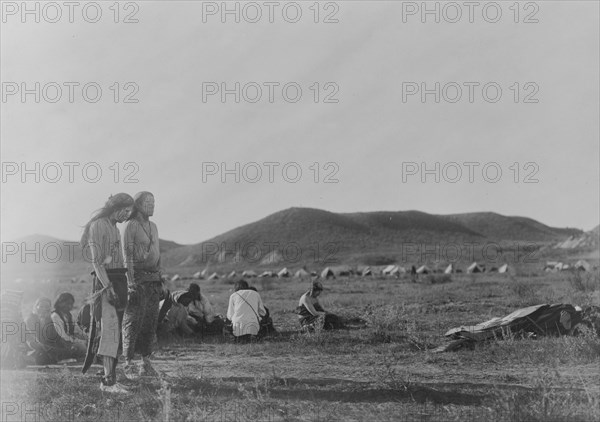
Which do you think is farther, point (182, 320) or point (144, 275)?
point (182, 320)

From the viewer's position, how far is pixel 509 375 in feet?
22.1

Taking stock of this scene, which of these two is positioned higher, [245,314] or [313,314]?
[245,314]

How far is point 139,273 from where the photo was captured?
689 cm

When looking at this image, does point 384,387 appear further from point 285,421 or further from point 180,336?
point 180,336

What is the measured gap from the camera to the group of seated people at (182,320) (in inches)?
348

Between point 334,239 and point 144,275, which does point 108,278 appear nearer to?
point 144,275

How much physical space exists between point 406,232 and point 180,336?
97.6 metres

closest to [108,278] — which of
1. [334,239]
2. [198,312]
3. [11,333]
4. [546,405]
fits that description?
[11,333]

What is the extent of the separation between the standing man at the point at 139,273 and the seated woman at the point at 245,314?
343 cm

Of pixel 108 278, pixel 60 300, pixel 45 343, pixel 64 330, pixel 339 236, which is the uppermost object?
pixel 339 236

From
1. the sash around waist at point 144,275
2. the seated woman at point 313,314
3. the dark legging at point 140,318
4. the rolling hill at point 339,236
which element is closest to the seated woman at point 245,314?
the seated woman at point 313,314

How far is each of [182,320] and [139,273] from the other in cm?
433

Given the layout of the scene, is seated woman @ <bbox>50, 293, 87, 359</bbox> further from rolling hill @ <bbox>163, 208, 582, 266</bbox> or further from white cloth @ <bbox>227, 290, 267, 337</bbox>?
rolling hill @ <bbox>163, 208, 582, 266</bbox>

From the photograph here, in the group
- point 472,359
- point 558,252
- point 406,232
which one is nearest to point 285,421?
point 472,359
